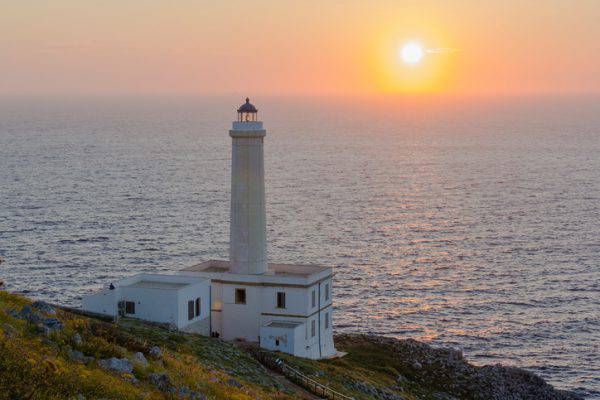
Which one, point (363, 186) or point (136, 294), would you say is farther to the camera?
point (363, 186)

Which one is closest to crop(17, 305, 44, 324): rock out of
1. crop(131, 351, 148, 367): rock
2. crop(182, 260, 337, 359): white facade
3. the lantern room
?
crop(131, 351, 148, 367): rock

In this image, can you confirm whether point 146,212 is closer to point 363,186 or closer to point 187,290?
point 363,186

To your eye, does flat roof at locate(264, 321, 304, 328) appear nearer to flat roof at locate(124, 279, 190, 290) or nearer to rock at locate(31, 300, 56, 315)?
flat roof at locate(124, 279, 190, 290)

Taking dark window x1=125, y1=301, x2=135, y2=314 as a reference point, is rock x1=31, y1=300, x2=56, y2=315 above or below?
above

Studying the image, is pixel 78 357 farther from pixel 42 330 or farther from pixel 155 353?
pixel 155 353

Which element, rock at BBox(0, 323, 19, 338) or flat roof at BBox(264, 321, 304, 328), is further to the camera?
flat roof at BBox(264, 321, 304, 328)

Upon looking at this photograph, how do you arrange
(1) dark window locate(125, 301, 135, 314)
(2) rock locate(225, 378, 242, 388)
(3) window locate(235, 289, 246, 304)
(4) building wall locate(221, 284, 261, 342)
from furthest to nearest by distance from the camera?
(3) window locate(235, 289, 246, 304) → (4) building wall locate(221, 284, 261, 342) → (1) dark window locate(125, 301, 135, 314) → (2) rock locate(225, 378, 242, 388)

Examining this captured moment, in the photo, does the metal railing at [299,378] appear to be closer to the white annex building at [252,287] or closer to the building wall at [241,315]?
the white annex building at [252,287]

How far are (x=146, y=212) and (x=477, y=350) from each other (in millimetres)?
58426

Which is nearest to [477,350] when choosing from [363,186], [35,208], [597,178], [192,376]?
[192,376]

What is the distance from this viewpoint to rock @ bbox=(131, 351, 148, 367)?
27.9m

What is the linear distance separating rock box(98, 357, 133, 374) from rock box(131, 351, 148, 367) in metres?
1.31

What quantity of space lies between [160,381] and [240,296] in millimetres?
27008

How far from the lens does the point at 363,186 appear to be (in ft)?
496
